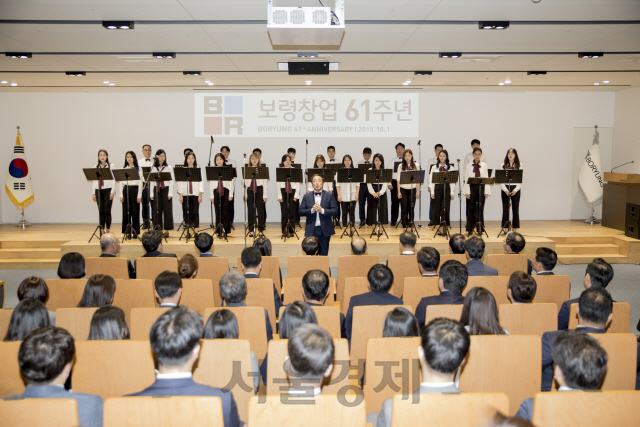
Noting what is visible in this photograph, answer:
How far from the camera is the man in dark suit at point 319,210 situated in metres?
6.58

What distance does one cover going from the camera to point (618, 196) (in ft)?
32.1

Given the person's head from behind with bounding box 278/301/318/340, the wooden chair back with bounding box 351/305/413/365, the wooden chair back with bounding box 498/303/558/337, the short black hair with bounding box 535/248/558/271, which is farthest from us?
the short black hair with bounding box 535/248/558/271

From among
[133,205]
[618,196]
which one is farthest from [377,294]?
[618,196]

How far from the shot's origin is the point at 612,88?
1065cm

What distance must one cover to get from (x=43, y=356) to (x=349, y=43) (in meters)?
5.43

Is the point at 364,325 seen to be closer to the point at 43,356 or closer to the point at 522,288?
the point at 522,288

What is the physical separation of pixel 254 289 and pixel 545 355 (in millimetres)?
2195

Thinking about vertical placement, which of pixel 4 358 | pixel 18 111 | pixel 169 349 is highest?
pixel 18 111

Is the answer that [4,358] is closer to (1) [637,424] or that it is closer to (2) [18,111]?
(1) [637,424]

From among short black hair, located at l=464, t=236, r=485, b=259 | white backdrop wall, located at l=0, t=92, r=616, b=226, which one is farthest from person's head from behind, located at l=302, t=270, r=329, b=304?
white backdrop wall, located at l=0, t=92, r=616, b=226

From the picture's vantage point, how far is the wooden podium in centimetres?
925

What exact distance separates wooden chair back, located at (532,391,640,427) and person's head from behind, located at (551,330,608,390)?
0.41 ft

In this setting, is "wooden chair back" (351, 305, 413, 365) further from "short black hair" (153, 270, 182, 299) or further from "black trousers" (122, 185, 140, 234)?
"black trousers" (122, 185, 140, 234)

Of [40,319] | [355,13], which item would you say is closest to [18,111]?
[355,13]
